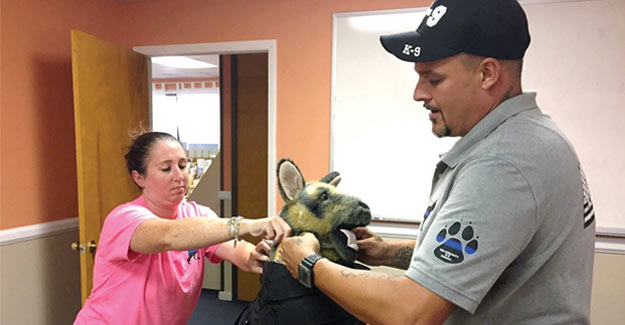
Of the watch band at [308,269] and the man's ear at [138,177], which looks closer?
the watch band at [308,269]

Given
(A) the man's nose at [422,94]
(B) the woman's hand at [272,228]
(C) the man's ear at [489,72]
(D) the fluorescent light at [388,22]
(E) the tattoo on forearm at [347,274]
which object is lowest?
(E) the tattoo on forearm at [347,274]

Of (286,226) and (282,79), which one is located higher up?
(282,79)

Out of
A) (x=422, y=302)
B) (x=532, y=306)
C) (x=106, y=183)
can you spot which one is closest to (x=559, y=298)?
(x=532, y=306)

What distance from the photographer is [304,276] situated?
3.06 ft

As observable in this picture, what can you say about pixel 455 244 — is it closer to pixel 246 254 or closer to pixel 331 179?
pixel 331 179

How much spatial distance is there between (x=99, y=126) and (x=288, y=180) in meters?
1.69

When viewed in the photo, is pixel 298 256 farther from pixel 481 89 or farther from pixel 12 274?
pixel 12 274

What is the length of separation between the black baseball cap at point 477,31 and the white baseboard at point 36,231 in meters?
2.29

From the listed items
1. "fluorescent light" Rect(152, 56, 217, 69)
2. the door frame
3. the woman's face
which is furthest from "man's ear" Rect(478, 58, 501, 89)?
"fluorescent light" Rect(152, 56, 217, 69)

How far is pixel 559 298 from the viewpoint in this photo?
2.43 ft

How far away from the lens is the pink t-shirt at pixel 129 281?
1.32m

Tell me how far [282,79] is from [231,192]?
1.47 m

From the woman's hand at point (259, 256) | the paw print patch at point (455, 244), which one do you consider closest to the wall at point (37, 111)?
the woman's hand at point (259, 256)

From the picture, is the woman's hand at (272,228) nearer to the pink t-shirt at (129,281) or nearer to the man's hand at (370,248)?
the man's hand at (370,248)
